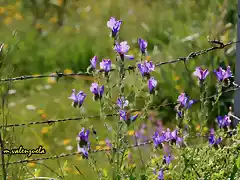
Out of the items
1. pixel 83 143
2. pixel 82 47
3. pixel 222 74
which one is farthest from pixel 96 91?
pixel 82 47

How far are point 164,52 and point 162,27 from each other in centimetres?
69

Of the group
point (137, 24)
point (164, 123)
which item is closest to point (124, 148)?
point (164, 123)

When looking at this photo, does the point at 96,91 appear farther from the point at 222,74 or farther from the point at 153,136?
the point at 222,74

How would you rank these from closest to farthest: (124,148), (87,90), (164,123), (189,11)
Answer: (124,148) → (164,123) → (87,90) → (189,11)

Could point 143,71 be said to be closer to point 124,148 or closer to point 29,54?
point 124,148

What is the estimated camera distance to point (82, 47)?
18.9 ft

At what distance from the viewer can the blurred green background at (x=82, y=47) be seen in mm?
4441

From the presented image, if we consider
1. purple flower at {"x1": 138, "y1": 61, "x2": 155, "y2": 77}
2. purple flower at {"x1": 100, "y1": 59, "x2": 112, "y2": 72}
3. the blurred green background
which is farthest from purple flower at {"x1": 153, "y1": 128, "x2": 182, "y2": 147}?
the blurred green background

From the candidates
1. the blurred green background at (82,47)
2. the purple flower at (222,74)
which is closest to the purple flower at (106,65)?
the purple flower at (222,74)

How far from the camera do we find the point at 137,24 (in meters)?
6.39

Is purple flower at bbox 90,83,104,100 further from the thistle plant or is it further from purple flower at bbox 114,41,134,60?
purple flower at bbox 114,41,134,60

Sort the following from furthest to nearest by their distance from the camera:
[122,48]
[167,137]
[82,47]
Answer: [82,47] → [167,137] → [122,48]

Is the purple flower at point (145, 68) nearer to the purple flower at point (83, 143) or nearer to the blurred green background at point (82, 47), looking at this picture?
the purple flower at point (83, 143)

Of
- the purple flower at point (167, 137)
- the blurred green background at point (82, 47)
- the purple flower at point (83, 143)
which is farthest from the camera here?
the blurred green background at point (82, 47)
